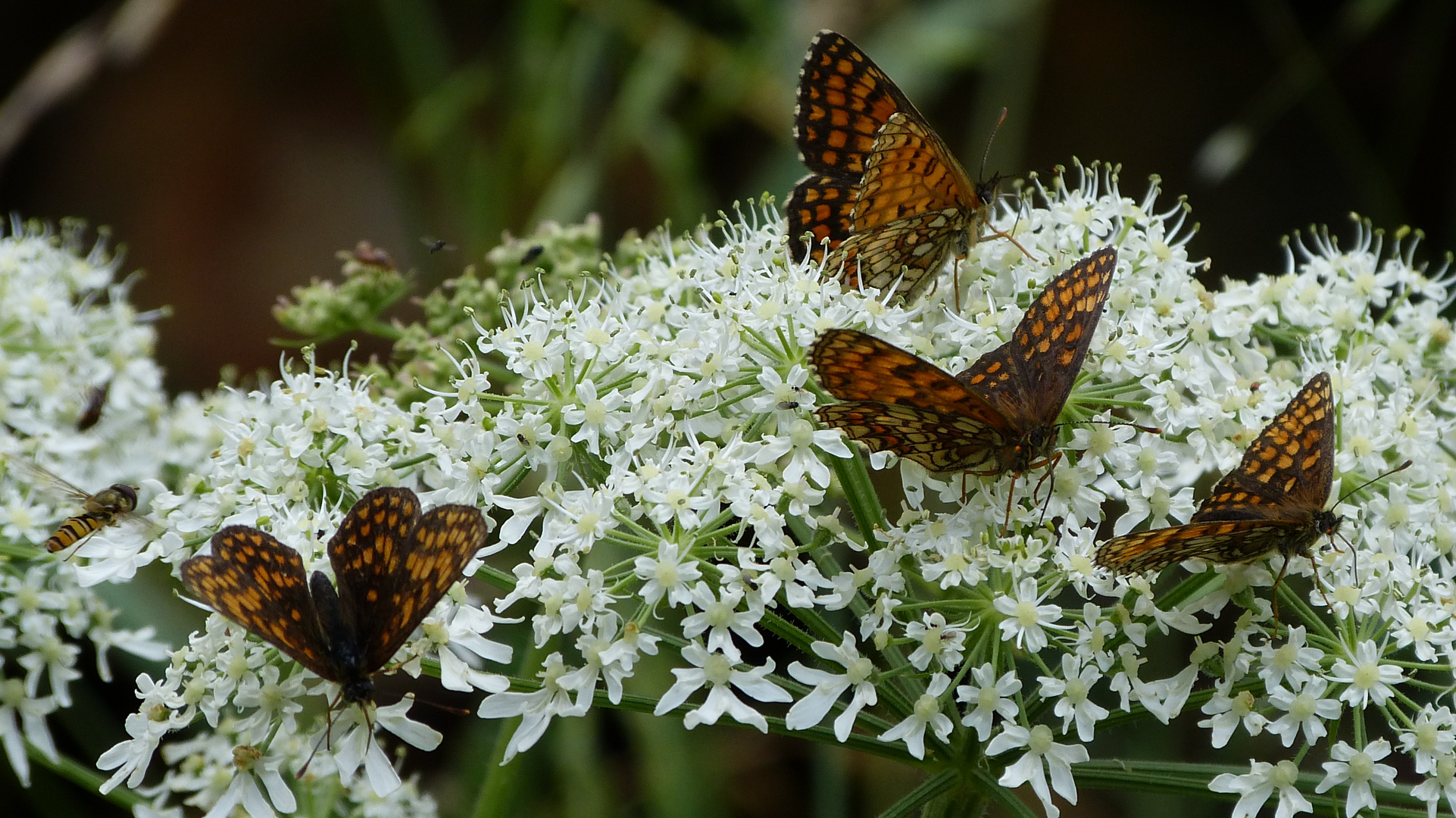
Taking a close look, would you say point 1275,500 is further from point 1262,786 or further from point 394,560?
point 394,560

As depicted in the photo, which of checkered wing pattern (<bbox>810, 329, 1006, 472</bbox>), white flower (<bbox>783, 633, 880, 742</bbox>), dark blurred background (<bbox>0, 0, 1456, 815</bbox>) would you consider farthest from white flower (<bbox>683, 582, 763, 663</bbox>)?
dark blurred background (<bbox>0, 0, 1456, 815</bbox>)

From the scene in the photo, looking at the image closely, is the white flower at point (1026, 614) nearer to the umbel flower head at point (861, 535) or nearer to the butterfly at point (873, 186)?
the umbel flower head at point (861, 535)

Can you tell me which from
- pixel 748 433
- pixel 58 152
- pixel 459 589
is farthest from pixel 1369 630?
pixel 58 152

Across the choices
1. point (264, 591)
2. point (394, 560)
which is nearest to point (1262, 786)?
point (394, 560)

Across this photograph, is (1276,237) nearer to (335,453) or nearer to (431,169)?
(431,169)

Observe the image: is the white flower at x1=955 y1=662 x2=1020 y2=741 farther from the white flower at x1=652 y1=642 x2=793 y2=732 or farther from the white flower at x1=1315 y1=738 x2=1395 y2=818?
the white flower at x1=1315 y1=738 x2=1395 y2=818

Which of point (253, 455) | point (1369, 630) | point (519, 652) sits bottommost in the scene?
point (1369, 630)
